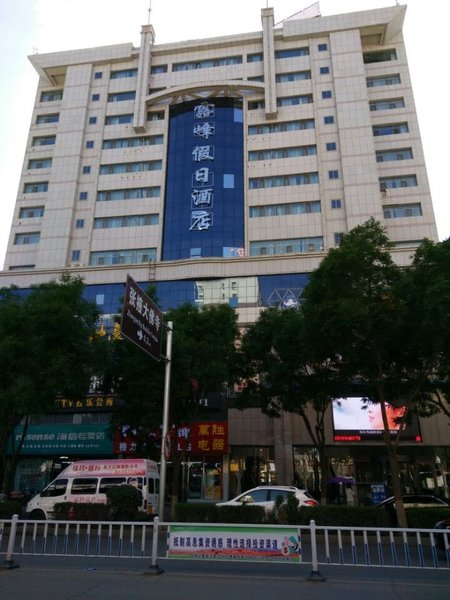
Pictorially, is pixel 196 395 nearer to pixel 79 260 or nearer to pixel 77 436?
pixel 77 436

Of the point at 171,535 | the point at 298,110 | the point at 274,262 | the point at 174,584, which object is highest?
the point at 298,110

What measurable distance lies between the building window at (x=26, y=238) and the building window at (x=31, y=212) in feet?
5.72

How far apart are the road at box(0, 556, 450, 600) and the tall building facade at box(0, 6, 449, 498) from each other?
76.4 feet

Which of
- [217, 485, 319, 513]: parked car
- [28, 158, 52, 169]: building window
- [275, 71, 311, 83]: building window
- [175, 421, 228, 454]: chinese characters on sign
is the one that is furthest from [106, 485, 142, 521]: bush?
[275, 71, 311, 83]: building window

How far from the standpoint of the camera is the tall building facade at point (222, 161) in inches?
1359

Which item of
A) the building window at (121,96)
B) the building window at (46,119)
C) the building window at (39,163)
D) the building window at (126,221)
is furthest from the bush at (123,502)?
the building window at (46,119)

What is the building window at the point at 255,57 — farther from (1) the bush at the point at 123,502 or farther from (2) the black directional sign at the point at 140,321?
(1) the bush at the point at 123,502

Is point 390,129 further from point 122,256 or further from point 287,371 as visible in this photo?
point 287,371

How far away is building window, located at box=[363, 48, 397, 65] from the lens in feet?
146

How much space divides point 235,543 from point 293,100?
138 ft

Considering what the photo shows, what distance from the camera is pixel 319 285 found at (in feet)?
47.4

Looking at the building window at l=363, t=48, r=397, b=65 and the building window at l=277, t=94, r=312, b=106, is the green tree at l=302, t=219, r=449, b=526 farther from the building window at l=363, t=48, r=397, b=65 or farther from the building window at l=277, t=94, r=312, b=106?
the building window at l=363, t=48, r=397, b=65

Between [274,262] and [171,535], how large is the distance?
2546 centimetres

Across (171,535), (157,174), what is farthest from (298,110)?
(171,535)
